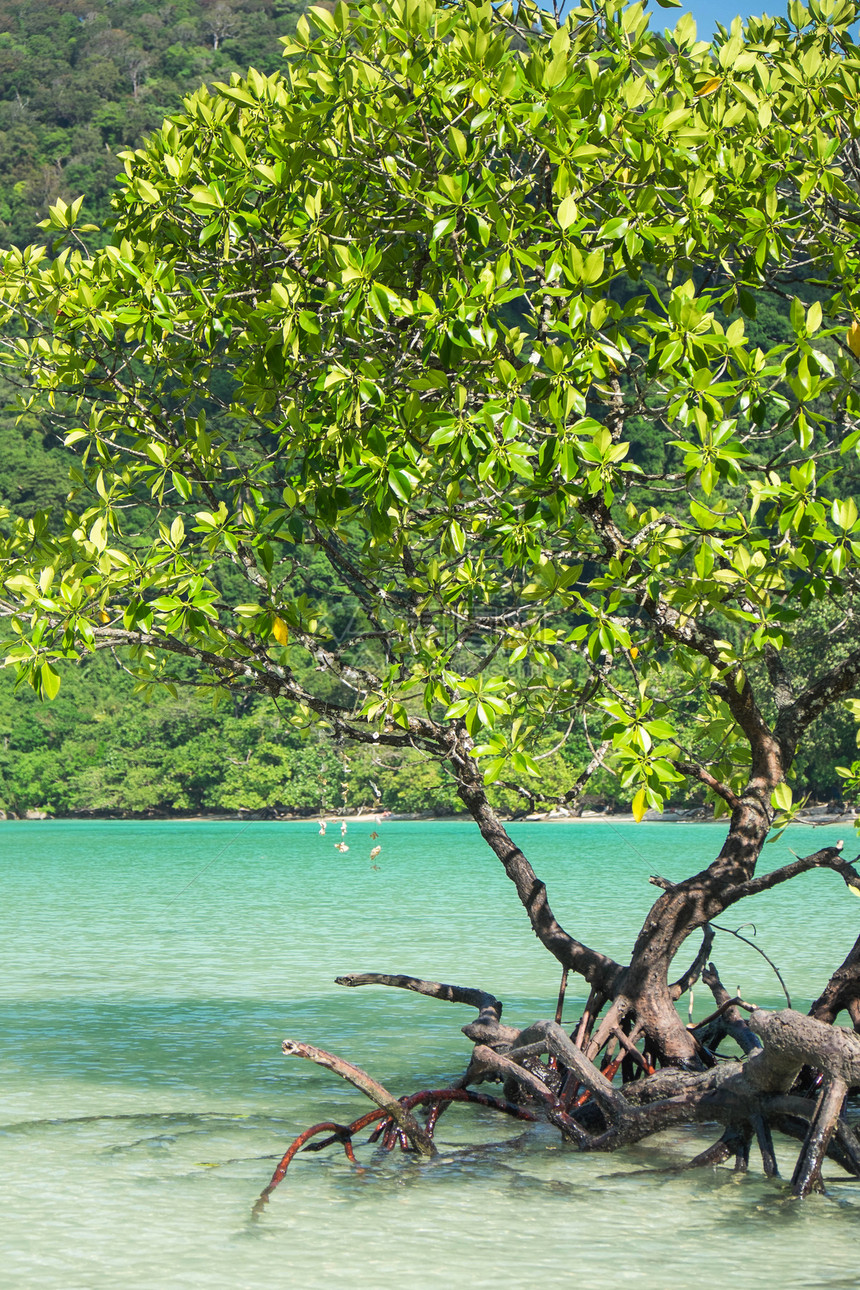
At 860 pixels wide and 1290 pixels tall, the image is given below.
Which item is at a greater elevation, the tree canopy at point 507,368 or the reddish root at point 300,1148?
the tree canopy at point 507,368

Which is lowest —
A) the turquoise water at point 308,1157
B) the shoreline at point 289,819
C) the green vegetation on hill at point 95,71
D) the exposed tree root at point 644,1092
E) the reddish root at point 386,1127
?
the shoreline at point 289,819

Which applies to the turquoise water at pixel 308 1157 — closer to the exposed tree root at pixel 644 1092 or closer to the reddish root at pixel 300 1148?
the reddish root at pixel 300 1148

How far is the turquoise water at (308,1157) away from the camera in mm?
5898

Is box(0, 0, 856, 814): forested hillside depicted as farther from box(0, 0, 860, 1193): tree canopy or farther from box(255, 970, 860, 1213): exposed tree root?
box(0, 0, 860, 1193): tree canopy

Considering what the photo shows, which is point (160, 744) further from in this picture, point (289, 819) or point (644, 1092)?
point (644, 1092)

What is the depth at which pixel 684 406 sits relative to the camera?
517cm

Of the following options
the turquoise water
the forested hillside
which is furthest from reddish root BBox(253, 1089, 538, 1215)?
the forested hillside

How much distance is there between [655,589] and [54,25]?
164 m

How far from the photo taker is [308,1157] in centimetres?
737

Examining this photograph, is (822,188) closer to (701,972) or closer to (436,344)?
(436,344)

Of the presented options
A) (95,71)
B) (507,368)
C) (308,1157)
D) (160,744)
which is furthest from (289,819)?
(95,71)

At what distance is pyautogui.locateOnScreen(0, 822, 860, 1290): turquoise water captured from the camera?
5898mm

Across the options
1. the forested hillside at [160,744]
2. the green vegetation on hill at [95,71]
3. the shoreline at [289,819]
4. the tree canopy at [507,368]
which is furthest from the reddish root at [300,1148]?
the green vegetation on hill at [95,71]

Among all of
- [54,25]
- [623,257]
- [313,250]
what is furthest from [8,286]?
[54,25]
